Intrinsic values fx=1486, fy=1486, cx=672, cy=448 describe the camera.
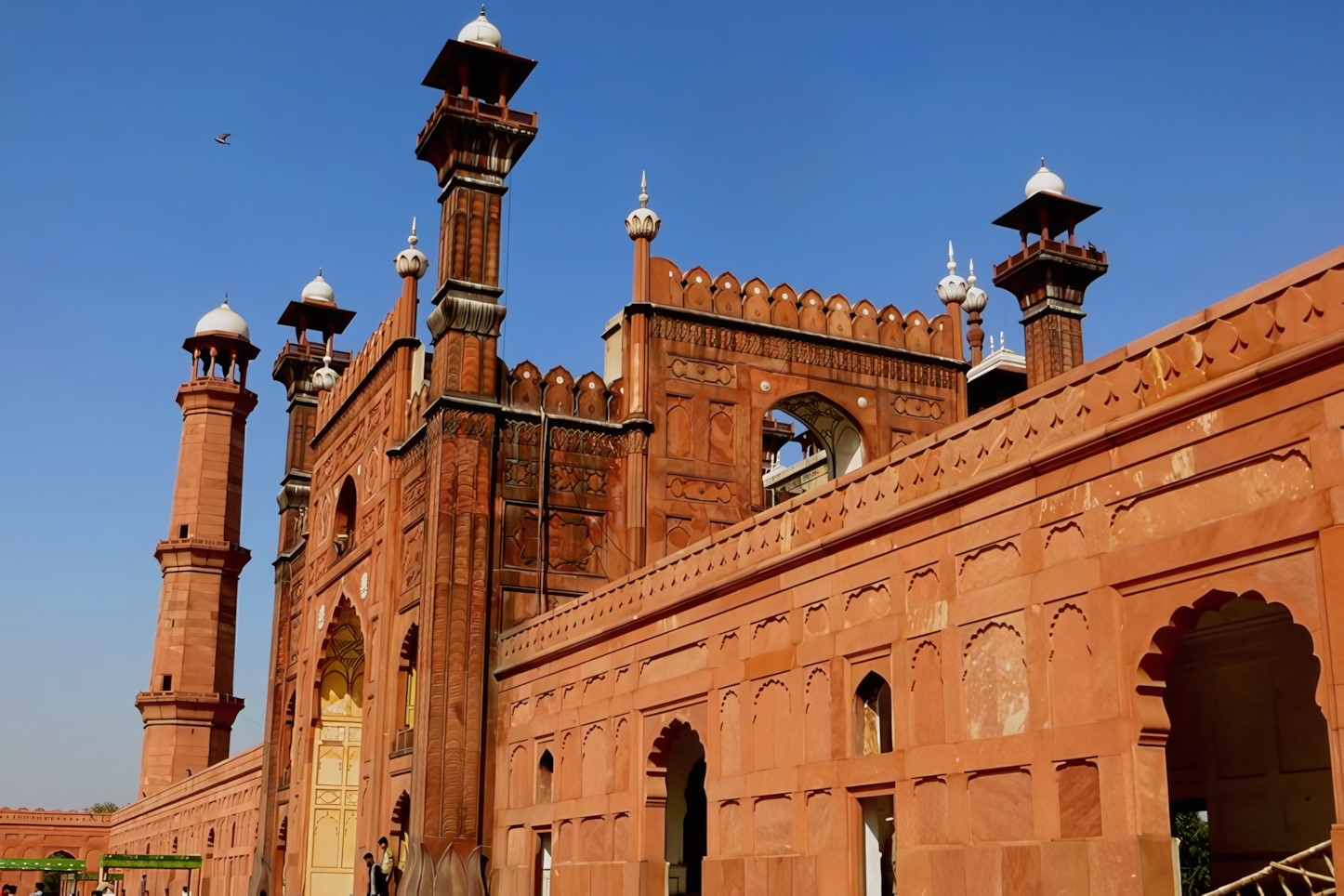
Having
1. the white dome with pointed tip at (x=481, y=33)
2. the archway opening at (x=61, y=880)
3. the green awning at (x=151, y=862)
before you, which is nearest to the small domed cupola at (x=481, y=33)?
the white dome with pointed tip at (x=481, y=33)

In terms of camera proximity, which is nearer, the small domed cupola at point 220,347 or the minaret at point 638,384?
the minaret at point 638,384

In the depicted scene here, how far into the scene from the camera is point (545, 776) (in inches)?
653

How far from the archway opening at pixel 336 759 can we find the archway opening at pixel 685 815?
25.4 ft

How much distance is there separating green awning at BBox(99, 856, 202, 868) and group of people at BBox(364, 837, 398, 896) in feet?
28.8

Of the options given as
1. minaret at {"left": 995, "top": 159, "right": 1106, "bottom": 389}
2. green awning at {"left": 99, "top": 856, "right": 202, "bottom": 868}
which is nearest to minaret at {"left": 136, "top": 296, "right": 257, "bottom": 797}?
green awning at {"left": 99, "top": 856, "right": 202, "bottom": 868}

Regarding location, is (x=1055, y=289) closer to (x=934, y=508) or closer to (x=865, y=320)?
(x=865, y=320)

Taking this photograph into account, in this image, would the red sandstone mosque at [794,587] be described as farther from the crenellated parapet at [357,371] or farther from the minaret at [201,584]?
the minaret at [201,584]

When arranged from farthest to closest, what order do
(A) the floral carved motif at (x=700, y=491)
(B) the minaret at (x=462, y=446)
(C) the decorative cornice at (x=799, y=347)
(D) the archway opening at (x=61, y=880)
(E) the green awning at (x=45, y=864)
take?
(D) the archway opening at (x=61, y=880) < (E) the green awning at (x=45, y=864) < (C) the decorative cornice at (x=799, y=347) < (A) the floral carved motif at (x=700, y=491) < (B) the minaret at (x=462, y=446)

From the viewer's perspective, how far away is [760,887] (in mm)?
12359

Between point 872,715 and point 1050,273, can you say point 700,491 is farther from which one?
point 872,715

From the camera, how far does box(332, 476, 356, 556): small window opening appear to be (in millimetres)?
23188

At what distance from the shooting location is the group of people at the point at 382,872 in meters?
16.7

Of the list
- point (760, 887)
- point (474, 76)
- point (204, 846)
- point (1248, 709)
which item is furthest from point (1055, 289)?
point (204, 846)

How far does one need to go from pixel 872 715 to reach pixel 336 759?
14495 mm
